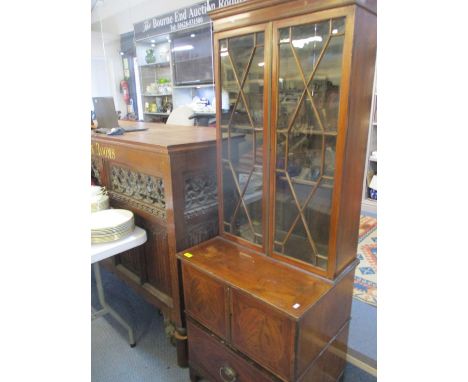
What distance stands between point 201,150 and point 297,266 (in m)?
0.68

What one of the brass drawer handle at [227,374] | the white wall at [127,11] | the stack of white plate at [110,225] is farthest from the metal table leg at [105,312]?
the white wall at [127,11]

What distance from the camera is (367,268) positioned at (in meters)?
2.54

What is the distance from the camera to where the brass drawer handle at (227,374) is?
133cm

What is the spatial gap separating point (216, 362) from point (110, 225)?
80cm

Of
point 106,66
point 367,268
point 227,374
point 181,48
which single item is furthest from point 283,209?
point 106,66

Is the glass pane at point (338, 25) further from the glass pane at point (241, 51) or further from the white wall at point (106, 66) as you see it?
the white wall at point (106, 66)

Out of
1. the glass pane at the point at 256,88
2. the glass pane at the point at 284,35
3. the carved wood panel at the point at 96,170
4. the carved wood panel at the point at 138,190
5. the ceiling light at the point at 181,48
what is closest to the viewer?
the glass pane at the point at 284,35

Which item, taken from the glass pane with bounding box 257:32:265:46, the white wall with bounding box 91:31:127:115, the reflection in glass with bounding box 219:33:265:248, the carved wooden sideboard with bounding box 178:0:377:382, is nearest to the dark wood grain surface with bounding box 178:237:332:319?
the carved wooden sideboard with bounding box 178:0:377:382

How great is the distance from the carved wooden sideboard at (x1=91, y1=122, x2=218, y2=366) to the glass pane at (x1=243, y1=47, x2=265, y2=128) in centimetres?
33

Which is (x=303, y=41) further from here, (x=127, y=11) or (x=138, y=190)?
(x=127, y=11)

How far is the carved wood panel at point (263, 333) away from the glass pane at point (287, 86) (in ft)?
2.21

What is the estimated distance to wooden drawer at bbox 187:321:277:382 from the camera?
1.25m
